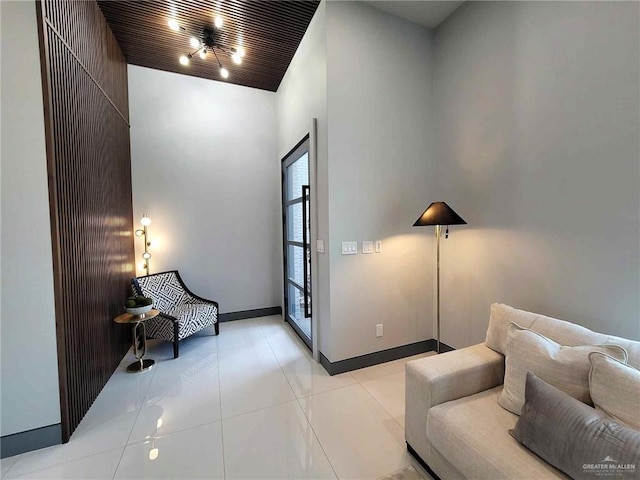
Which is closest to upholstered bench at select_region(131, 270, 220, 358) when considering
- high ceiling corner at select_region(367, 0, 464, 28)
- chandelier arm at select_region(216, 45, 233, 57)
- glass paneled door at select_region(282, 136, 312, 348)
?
glass paneled door at select_region(282, 136, 312, 348)

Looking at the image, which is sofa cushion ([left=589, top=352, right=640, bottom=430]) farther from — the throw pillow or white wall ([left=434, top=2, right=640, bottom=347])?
white wall ([left=434, top=2, right=640, bottom=347])

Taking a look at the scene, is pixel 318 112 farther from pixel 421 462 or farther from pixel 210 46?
pixel 421 462

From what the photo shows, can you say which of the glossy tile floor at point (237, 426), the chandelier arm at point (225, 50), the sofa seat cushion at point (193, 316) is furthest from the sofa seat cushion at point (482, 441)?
the chandelier arm at point (225, 50)

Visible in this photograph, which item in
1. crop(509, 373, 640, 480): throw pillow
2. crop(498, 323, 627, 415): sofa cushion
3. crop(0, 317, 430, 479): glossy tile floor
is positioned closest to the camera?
crop(509, 373, 640, 480): throw pillow

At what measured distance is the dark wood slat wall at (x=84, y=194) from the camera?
177 cm

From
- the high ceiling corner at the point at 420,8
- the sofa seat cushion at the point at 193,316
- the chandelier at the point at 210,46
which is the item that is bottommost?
the sofa seat cushion at the point at 193,316

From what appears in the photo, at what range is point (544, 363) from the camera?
50.6 inches

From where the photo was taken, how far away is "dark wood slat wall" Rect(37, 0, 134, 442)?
69.7 inches

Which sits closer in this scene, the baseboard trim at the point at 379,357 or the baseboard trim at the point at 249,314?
the baseboard trim at the point at 379,357

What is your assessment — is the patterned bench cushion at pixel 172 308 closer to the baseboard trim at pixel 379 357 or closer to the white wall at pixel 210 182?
the white wall at pixel 210 182

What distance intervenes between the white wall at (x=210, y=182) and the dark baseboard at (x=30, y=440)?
2133 millimetres

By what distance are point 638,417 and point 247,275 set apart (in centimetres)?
392

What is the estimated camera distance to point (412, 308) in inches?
110

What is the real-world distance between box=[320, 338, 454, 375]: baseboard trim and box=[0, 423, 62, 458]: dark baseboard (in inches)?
78.7
